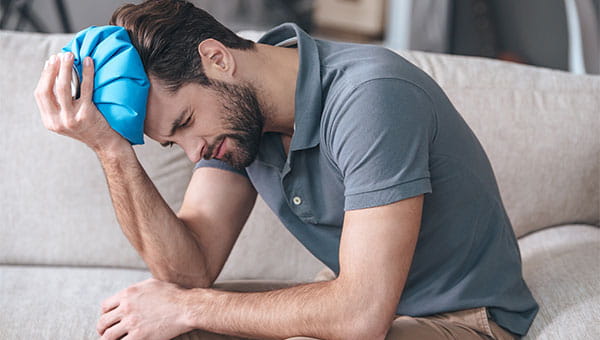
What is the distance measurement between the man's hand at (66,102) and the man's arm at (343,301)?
15.2 inches

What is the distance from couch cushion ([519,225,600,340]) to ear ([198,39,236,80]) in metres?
0.81

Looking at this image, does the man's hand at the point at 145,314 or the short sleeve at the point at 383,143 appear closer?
the short sleeve at the point at 383,143

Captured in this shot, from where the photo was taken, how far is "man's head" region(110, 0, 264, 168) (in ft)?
4.19

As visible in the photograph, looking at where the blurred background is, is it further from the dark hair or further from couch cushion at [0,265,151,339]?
the dark hair

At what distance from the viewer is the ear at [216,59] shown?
1.29 meters

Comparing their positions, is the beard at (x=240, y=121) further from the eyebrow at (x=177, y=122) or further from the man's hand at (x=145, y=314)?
the man's hand at (x=145, y=314)

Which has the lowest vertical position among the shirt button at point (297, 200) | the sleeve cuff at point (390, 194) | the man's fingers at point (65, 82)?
the shirt button at point (297, 200)

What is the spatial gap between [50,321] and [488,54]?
323cm

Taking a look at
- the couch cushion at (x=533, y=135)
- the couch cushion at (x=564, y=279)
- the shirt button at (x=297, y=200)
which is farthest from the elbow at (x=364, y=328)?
the couch cushion at (x=533, y=135)

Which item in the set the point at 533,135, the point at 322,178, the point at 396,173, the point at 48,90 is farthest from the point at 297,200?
the point at 533,135

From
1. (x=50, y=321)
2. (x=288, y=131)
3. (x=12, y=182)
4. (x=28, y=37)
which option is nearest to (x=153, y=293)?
(x=50, y=321)

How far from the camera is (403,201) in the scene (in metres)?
1.13

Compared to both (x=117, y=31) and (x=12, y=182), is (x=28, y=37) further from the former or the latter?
(x=117, y=31)

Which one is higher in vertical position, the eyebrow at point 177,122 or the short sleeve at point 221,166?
the eyebrow at point 177,122
